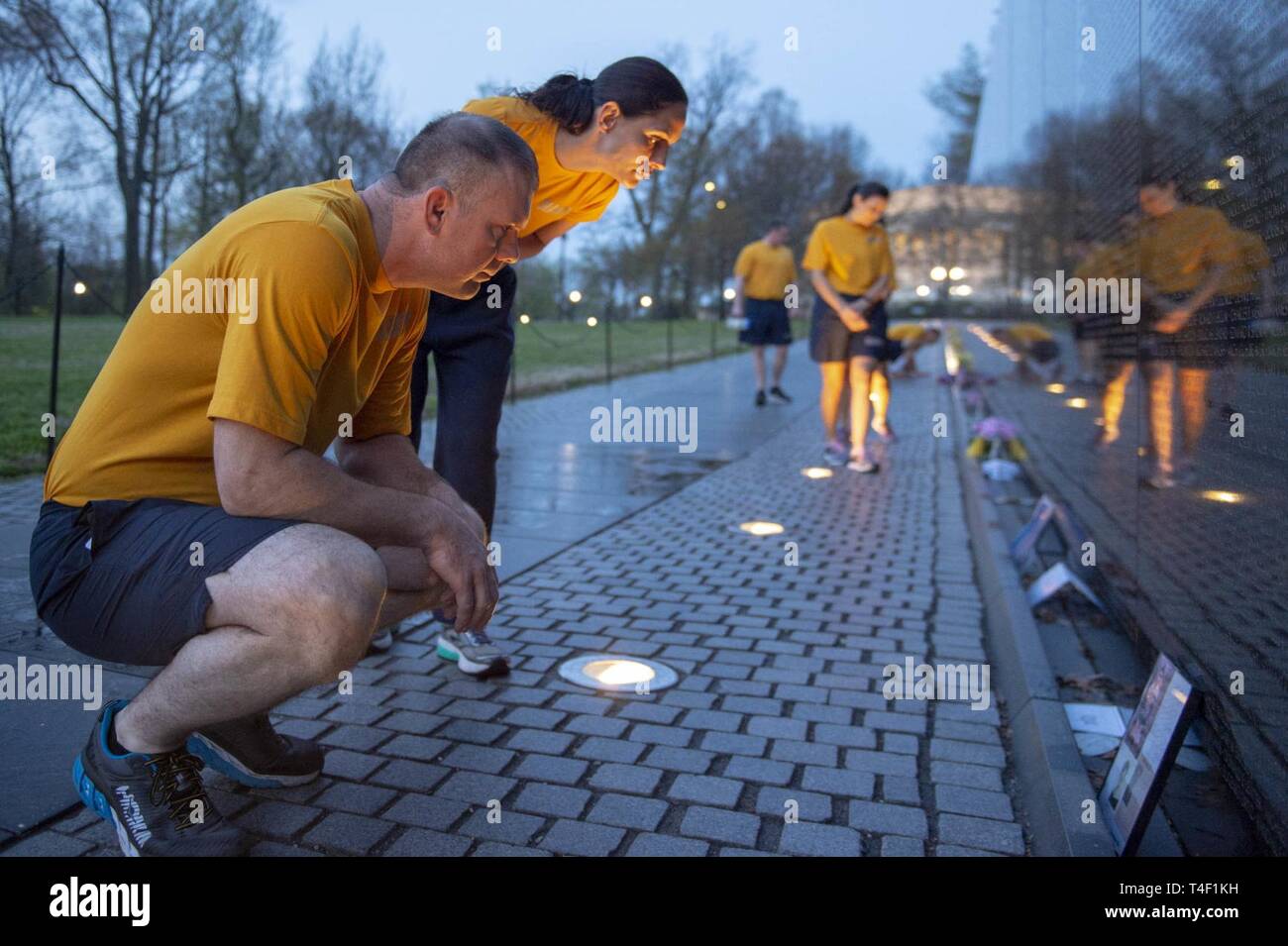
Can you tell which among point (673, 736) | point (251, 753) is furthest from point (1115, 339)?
point (251, 753)

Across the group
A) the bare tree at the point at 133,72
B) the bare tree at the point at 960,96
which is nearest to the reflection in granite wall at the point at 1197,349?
the bare tree at the point at 133,72

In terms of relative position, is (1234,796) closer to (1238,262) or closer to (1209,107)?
(1238,262)

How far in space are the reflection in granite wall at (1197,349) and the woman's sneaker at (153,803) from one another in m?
2.34

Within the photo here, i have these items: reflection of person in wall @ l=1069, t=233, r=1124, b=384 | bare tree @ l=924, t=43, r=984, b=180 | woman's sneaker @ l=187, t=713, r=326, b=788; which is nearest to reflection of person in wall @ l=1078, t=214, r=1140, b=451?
reflection of person in wall @ l=1069, t=233, r=1124, b=384

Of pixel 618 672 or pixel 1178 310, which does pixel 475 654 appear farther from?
pixel 1178 310

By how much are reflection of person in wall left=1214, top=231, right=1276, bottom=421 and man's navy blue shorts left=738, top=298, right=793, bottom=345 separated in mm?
10326

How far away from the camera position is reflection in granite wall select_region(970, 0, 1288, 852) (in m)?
2.60

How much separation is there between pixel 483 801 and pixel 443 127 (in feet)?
5.44

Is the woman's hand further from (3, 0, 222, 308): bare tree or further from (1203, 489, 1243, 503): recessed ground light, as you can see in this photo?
(3, 0, 222, 308): bare tree

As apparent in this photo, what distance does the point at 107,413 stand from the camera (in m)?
2.29
